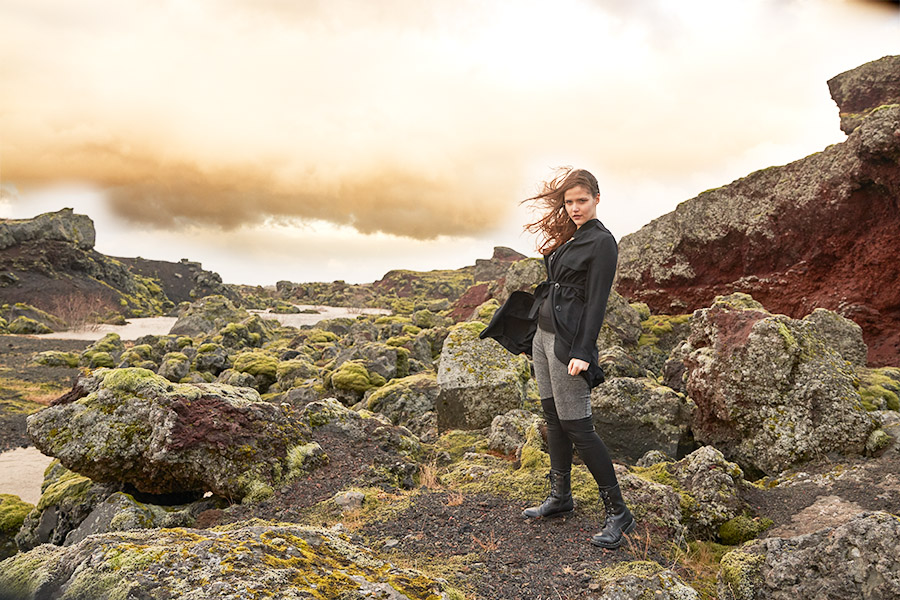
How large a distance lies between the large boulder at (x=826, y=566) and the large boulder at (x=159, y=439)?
Result: 19.0 feet

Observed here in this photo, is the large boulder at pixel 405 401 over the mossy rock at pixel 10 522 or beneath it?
over

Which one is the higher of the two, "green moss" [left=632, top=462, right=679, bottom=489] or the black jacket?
the black jacket

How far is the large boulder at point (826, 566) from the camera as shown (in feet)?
11.4

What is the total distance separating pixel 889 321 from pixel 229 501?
70.5 feet

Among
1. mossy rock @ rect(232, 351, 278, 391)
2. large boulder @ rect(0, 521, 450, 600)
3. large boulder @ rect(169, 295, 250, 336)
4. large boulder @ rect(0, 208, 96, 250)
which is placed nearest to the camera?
large boulder @ rect(0, 521, 450, 600)

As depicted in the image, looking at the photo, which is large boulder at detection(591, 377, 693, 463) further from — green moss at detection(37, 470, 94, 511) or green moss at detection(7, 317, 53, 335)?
green moss at detection(7, 317, 53, 335)

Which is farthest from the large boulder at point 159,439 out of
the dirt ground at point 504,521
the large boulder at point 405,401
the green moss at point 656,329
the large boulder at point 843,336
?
the green moss at point 656,329

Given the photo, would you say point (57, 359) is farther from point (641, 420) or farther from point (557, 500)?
point (557, 500)

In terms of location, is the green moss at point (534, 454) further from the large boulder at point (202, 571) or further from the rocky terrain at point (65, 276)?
the rocky terrain at point (65, 276)

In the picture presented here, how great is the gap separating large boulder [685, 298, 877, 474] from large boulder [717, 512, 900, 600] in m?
4.49

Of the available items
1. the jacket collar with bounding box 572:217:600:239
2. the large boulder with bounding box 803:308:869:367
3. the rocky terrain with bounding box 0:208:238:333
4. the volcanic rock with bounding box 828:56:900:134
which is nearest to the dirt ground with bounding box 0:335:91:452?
the jacket collar with bounding box 572:217:600:239

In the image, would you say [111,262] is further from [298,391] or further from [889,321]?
[889,321]

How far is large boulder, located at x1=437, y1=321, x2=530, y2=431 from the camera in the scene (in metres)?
10.8

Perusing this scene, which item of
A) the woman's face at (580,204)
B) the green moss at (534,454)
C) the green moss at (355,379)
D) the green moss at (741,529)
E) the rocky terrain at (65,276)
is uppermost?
the rocky terrain at (65,276)
